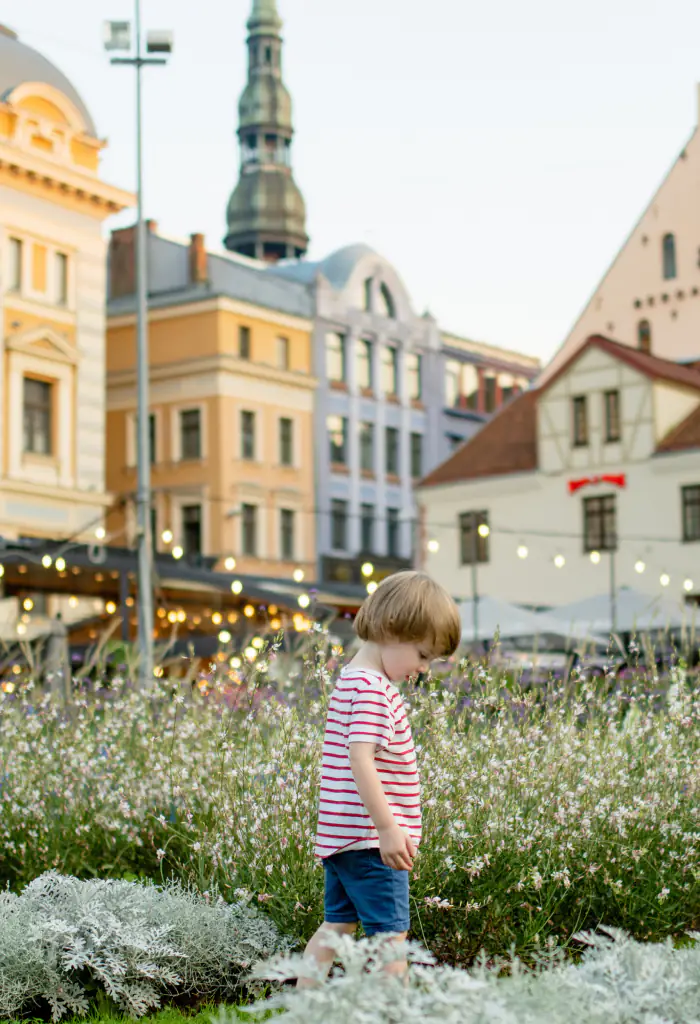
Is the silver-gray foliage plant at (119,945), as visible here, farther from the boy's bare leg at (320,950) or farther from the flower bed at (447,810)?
the boy's bare leg at (320,950)

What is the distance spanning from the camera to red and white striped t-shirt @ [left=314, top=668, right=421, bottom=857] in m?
5.09

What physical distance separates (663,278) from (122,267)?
1881 centimetres

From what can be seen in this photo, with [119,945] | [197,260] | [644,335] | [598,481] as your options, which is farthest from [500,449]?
[119,945]

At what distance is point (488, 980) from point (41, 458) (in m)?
38.9

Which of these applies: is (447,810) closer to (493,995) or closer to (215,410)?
(493,995)

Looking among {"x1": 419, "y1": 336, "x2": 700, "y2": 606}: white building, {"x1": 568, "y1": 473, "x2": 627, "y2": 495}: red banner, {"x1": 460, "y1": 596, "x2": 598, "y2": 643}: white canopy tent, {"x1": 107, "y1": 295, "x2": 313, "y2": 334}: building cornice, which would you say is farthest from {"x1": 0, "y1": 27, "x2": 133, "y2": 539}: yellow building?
{"x1": 460, "y1": 596, "x2": 598, "y2": 643}: white canopy tent

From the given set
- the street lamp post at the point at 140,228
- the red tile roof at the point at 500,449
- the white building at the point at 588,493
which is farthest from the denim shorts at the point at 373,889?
the red tile roof at the point at 500,449

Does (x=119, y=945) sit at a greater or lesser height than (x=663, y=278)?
lesser

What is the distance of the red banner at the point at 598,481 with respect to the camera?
145 ft

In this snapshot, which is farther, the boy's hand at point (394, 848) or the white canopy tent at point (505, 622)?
the white canopy tent at point (505, 622)

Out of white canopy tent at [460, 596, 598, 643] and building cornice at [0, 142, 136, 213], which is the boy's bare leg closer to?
white canopy tent at [460, 596, 598, 643]

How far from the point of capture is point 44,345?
42312 millimetres

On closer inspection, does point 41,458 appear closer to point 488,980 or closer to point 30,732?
point 30,732

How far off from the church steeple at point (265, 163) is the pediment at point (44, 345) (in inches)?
1561
